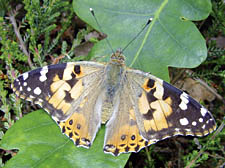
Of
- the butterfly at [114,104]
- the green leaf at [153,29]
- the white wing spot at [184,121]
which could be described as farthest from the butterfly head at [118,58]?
the white wing spot at [184,121]

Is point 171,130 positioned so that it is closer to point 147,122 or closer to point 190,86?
point 147,122

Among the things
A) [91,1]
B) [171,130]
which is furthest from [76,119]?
[91,1]

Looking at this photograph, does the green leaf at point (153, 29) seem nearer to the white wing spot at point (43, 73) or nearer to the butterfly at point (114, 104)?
the butterfly at point (114, 104)

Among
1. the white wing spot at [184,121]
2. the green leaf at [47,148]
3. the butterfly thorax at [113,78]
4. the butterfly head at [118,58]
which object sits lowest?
the green leaf at [47,148]

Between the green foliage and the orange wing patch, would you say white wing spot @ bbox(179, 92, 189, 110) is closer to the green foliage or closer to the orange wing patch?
the green foliage

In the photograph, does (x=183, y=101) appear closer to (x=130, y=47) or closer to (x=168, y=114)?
(x=168, y=114)

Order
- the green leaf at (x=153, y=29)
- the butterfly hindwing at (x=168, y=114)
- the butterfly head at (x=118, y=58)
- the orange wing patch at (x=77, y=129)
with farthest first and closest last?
the green leaf at (x=153, y=29)
the butterfly head at (x=118, y=58)
the orange wing patch at (x=77, y=129)
the butterfly hindwing at (x=168, y=114)

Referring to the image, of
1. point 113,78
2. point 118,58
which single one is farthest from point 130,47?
point 113,78

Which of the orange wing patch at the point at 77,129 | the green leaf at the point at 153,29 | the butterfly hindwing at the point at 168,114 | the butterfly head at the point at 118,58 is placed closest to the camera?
the butterfly hindwing at the point at 168,114
